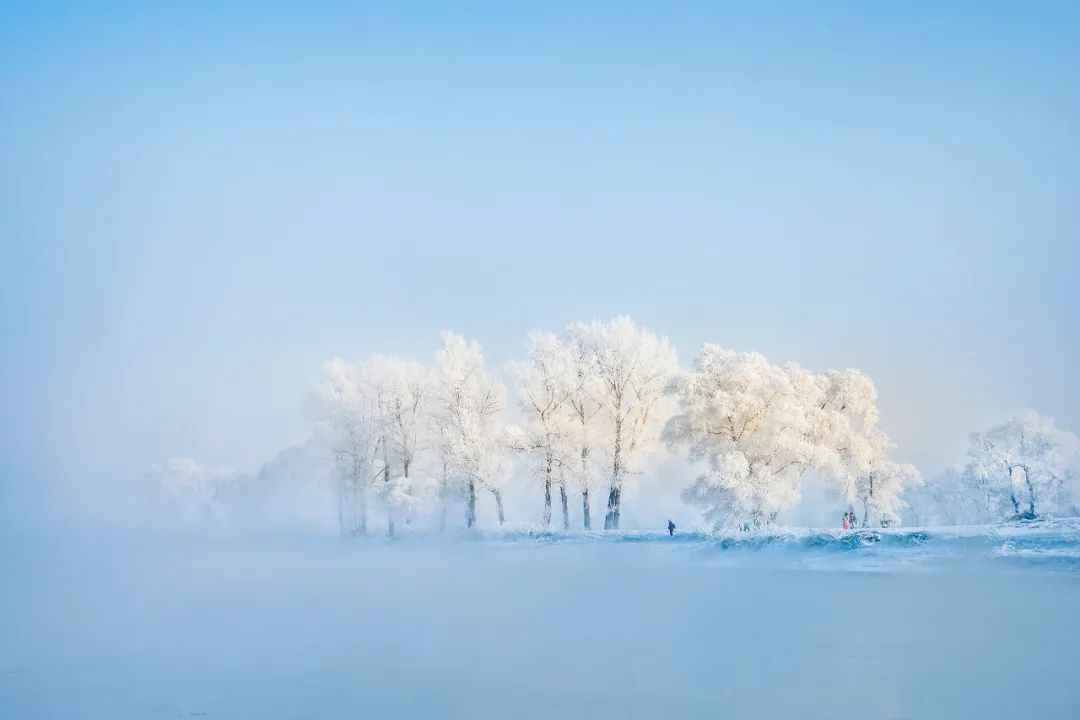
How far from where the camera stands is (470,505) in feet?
194

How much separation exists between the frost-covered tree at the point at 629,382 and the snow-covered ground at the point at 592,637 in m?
18.9

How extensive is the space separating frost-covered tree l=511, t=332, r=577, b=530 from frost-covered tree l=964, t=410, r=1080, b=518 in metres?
29.5

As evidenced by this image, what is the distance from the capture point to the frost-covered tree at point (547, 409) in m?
55.6

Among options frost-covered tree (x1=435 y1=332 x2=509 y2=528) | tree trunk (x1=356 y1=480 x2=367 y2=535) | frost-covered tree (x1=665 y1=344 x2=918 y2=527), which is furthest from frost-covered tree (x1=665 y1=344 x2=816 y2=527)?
tree trunk (x1=356 y1=480 x2=367 y2=535)

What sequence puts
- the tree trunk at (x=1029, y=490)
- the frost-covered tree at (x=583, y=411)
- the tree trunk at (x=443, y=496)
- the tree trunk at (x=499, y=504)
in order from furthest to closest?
the tree trunk at (x=443, y=496), the tree trunk at (x=499, y=504), the frost-covered tree at (x=583, y=411), the tree trunk at (x=1029, y=490)

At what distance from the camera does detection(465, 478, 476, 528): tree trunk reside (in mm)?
58969

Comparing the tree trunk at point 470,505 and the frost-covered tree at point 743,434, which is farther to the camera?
the tree trunk at point 470,505

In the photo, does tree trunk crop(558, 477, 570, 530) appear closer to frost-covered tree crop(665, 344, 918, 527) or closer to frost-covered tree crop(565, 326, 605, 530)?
frost-covered tree crop(565, 326, 605, 530)

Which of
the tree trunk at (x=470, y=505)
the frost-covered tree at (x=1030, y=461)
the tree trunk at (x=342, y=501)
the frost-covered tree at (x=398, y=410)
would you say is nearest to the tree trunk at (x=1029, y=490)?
the frost-covered tree at (x=1030, y=461)

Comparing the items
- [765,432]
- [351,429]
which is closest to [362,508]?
[351,429]

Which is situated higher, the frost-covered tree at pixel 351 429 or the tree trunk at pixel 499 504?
the frost-covered tree at pixel 351 429

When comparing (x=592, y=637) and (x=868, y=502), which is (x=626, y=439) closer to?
(x=868, y=502)

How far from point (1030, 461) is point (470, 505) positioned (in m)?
39.4

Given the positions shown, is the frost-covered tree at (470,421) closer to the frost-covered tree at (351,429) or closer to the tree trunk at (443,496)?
the tree trunk at (443,496)
